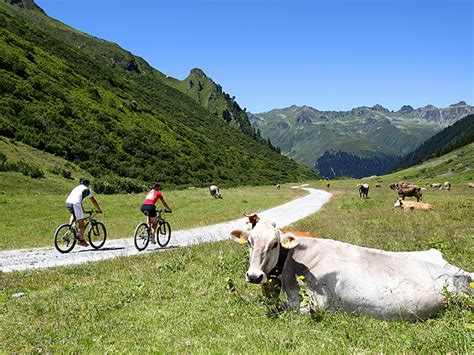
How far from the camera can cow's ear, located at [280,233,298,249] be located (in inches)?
293

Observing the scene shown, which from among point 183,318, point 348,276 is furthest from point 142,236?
point 348,276

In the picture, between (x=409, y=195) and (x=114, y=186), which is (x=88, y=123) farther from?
(x=409, y=195)

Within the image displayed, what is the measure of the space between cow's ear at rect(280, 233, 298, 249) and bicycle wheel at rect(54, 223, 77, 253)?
1253 centimetres

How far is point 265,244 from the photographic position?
7.41 metres

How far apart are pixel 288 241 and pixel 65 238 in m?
12.9

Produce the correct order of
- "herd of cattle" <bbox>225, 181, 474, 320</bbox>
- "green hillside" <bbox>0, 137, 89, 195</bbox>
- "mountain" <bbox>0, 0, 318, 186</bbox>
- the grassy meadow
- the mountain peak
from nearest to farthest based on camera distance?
the grassy meadow, "herd of cattle" <bbox>225, 181, 474, 320</bbox>, "green hillside" <bbox>0, 137, 89, 195</bbox>, "mountain" <bbox>0, 0, 318, 186</bbox>, the mountain peak

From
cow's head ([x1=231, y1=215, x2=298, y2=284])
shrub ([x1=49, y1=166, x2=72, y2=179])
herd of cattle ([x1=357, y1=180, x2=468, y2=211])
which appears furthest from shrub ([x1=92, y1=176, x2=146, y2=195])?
cow's head ([x1=231, y1=215, x2=298, y2=284])

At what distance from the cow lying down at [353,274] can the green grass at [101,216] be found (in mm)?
15077

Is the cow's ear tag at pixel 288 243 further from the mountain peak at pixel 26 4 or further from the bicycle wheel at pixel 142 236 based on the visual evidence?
the mountain peak at pixel 26 4

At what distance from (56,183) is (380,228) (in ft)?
108

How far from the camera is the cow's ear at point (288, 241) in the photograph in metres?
7.45

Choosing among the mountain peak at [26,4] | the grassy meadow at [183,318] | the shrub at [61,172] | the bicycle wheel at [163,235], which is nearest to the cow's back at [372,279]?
the grassy meadow at [183,318]

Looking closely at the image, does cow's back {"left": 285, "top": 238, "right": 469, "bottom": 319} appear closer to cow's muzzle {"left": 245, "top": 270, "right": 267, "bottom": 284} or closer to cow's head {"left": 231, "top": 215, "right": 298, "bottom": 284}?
cow's head {"left": 231, "top": 215, "right": 298, "bottom": 284}

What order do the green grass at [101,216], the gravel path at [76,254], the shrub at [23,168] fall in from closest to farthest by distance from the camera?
the gravel path at [76,254]
the green grass at [101,216]
the shrub at [23,168]
